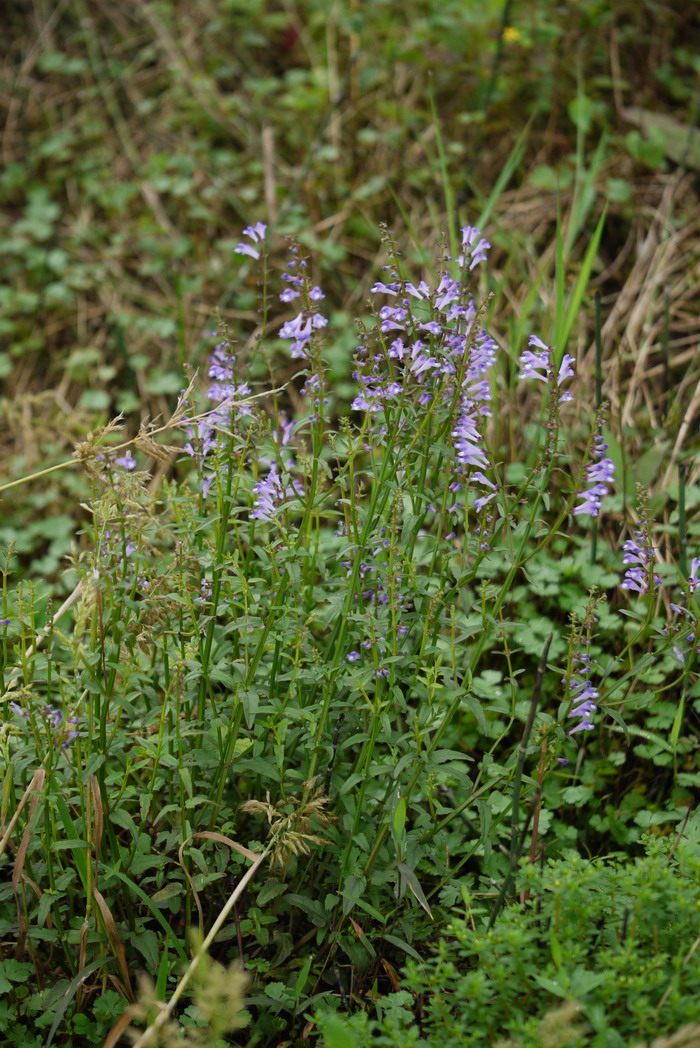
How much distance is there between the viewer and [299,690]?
232cm

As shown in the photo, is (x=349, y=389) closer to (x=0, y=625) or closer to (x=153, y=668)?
(x=153, y=668)

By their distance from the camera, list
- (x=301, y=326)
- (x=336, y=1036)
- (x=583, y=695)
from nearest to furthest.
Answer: (x=336, y=1036) < (x=583, y=695) < (x=301, y=326)

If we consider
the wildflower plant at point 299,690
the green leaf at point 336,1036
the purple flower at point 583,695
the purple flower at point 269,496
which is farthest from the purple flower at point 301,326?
the green leaf at point 336,1036

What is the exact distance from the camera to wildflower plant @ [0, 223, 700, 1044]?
2.09 meters

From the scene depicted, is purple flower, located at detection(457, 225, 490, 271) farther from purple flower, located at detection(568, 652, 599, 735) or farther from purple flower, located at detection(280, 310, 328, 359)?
purple flower, located at detection(568, 652, 599, 735)

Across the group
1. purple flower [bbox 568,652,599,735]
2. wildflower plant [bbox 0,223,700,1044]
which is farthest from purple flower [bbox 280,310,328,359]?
purple flower [bbox 568,652,599,735]

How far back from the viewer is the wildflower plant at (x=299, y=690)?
82.4 inches

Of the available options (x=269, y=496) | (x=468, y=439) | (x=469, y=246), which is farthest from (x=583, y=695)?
(x=469, y=246)

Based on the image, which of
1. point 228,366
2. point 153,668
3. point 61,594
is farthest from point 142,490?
point 61,594

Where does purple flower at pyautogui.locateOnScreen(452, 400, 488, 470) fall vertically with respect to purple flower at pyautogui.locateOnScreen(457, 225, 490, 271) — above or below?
below

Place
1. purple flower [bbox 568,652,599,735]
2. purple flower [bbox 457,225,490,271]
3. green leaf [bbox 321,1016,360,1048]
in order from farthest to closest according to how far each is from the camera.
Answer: purple flower [bbox 457,225,490,271]
purple flower [bbox 568,652,599,735]
green leaf [bbox 321,1016,360,1048]

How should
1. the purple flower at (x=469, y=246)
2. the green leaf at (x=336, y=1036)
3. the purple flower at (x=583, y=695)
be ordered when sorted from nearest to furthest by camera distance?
the green leaf at (x=336, y=1036) → the purple flower at (x=583, y=695) → the purple flower at (x=469, y=246)

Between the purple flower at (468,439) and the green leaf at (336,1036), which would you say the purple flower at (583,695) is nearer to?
the purple flower at (468,439)

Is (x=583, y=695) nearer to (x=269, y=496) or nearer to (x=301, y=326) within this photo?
(x=269, y=496)
